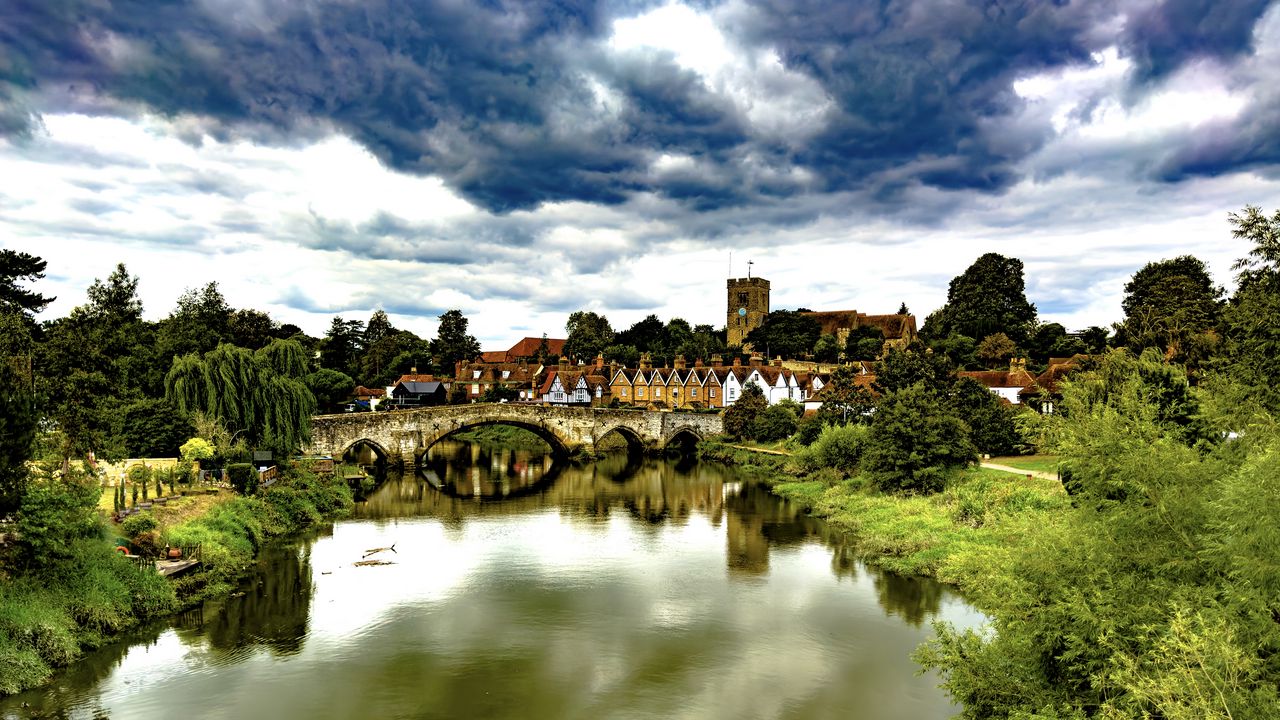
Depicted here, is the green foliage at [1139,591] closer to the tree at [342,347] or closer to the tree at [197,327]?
the tree at [197,327]

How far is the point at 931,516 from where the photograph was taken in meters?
29.9

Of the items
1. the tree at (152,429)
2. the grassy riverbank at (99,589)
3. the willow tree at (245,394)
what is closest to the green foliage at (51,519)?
the grassy riverbank at (99,589)

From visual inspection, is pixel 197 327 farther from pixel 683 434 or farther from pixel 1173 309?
pixel 1173 309

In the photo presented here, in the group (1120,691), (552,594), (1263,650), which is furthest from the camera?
(552,594)

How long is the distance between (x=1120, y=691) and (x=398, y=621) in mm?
17108

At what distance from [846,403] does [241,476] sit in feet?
118

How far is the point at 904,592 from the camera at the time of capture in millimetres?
23812

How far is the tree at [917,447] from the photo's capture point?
111 ft

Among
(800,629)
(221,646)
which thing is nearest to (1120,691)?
(800,629)

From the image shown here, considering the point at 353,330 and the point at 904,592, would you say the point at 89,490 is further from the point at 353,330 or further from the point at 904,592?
the point at 353,330

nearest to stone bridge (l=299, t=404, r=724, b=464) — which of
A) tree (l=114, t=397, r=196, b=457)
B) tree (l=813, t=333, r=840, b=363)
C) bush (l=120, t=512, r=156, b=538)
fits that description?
tree (l=114, t=397, r=196, b=457)

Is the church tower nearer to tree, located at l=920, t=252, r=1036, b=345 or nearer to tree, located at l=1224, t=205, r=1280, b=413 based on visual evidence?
tree, located at l=920, t=252, r=1036, b=345

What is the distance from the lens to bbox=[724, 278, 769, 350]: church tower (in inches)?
4503

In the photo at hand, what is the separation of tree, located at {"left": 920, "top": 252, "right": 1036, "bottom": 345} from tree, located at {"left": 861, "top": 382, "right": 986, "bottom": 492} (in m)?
49.9
